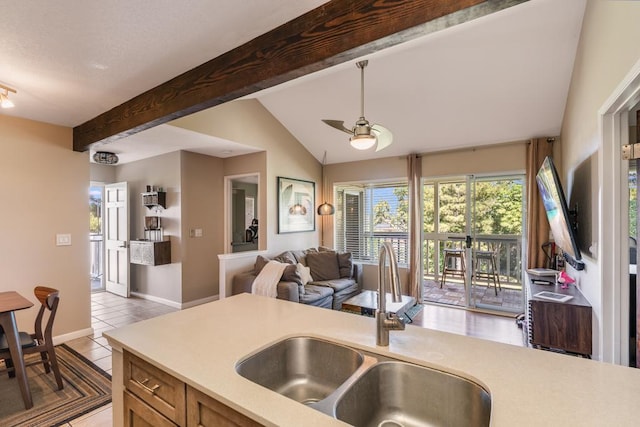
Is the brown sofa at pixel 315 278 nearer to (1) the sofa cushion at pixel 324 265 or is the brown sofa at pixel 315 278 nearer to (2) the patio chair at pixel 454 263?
(1) the sofa cushion at pixel 324 265

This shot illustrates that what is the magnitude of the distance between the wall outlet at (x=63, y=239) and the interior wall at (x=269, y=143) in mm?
1838

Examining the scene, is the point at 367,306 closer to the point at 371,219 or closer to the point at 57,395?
the point at 371,219

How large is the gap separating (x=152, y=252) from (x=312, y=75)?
11.7ft

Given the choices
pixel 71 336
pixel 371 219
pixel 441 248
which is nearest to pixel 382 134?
pixel 371 219

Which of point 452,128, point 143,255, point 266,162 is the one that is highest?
point 452,128

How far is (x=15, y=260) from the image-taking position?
3.25 metres

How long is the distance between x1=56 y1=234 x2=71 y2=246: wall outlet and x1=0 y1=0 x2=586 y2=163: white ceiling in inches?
51.7

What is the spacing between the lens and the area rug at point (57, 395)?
223 centimetres

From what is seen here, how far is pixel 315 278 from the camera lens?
16.5 ft

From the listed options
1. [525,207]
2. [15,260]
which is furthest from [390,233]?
[15,260]

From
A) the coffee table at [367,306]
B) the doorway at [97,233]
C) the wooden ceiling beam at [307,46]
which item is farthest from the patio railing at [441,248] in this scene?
the doorway at [97,233]

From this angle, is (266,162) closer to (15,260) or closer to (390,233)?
(390,233)

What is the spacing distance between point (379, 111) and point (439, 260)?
10.1ft

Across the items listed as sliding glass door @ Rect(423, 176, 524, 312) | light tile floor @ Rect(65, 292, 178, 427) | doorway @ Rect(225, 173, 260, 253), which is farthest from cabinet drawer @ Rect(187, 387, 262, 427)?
sliding glass door @ Rect(423, 176, 524, 312)
